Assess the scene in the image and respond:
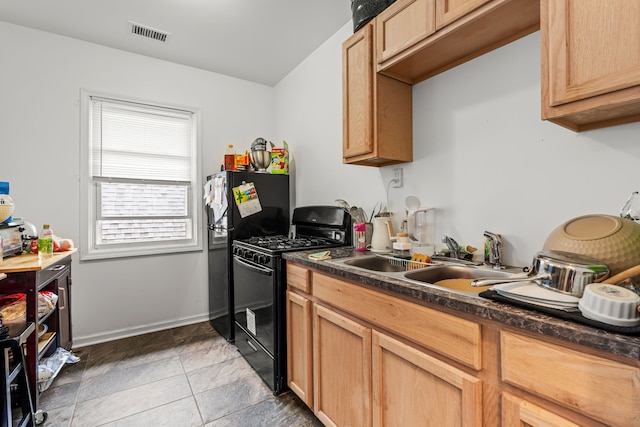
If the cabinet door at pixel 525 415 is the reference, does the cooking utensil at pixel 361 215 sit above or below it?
above

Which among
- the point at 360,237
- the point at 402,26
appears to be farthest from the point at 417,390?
the point at 402,26

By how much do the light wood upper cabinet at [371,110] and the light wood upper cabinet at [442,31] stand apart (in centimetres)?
7

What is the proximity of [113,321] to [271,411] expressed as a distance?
1.84 m

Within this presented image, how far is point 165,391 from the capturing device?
6.37 ft

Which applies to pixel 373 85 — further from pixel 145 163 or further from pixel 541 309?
pixel 145 163

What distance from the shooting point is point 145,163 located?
2.86 metres

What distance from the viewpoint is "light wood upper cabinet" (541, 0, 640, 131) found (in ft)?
2.72

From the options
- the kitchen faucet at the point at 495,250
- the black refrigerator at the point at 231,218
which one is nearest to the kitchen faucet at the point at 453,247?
the kitchen faucet at the point at 495,250

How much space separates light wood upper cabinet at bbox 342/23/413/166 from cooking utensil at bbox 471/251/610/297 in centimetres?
101

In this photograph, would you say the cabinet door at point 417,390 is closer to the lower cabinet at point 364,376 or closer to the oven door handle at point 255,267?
the lower cabinet at point 364,376

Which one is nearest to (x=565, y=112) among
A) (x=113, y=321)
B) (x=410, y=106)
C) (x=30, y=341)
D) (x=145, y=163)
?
(x=410, y=106)

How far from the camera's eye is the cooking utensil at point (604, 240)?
2.67ft

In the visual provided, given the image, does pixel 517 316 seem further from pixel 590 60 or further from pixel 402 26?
pixel 402 26

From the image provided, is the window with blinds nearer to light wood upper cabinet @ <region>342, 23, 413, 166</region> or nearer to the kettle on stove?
light wood upper cabinet @ <region>342, 23, 413, 166</region>
